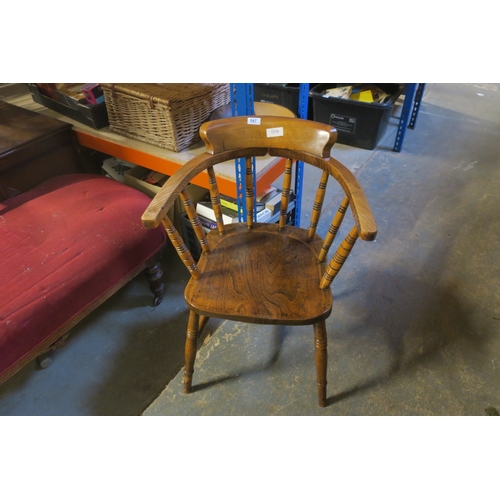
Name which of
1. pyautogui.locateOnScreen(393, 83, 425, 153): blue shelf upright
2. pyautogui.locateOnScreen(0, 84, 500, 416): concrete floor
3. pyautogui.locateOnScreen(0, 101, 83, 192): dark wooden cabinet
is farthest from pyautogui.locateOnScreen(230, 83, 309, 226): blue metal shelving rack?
pyautogui.locateOnScreen(393, 83, 425, 153): blue shelf upright

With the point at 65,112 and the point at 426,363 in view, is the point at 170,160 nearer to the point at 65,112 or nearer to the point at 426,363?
the point at 65,112

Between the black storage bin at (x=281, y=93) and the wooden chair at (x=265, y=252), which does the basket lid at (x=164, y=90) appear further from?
the black storage bin at (x=281, y=93)

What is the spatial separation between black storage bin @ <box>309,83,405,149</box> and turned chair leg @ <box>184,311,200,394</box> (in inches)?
75.6

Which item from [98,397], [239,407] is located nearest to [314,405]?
[239,407]

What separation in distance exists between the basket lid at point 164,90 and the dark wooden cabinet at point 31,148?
362 mm

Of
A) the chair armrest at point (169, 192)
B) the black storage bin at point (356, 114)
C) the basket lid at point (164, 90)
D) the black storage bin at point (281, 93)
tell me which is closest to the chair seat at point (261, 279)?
the chair armrest at point (169, 192)

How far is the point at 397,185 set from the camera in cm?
216

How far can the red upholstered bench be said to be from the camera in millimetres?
1062

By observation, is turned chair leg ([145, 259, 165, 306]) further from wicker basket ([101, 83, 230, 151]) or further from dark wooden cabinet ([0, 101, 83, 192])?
dark wooden cabinet ([0, 101, 83, 192])

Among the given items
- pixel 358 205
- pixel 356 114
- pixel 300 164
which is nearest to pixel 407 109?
pixel 356 114

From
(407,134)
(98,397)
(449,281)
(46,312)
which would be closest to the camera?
(46,312)

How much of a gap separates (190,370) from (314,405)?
426 mm

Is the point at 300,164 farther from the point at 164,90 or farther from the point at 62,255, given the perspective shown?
the point at 62,255

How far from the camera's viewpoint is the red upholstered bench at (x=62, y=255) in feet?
3.49
